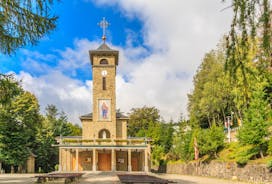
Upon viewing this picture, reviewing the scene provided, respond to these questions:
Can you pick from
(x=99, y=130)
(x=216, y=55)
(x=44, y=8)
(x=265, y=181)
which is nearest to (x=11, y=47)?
(x=44, y=8)

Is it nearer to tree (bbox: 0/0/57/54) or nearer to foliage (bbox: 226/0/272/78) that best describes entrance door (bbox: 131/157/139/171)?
tree (bbox: 0/0/57/54)

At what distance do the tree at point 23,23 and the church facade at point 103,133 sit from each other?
23293mm

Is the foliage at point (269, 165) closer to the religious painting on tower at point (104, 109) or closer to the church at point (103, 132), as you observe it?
the church at point (103, 132)

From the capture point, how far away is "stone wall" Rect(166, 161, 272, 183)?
52.9 feet

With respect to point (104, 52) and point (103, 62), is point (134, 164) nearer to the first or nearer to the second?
point (103, 62)

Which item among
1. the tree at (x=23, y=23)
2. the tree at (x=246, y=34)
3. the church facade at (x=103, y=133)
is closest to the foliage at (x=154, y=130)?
the church facade at (x=103, y=133)

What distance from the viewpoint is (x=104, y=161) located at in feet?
110

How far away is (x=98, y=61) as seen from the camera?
35062mm

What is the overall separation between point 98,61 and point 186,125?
11252mm

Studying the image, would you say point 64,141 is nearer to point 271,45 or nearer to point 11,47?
point 11,47

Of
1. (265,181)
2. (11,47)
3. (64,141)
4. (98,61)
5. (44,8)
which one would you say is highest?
(98,61)

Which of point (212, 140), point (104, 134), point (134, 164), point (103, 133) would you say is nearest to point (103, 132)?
point (103, 133)

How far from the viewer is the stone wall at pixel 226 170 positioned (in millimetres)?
16125

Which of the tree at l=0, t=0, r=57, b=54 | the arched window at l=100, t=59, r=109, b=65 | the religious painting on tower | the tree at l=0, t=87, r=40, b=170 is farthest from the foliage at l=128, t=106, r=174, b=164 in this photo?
the tree at l=0, t=0, r=57, b=54
